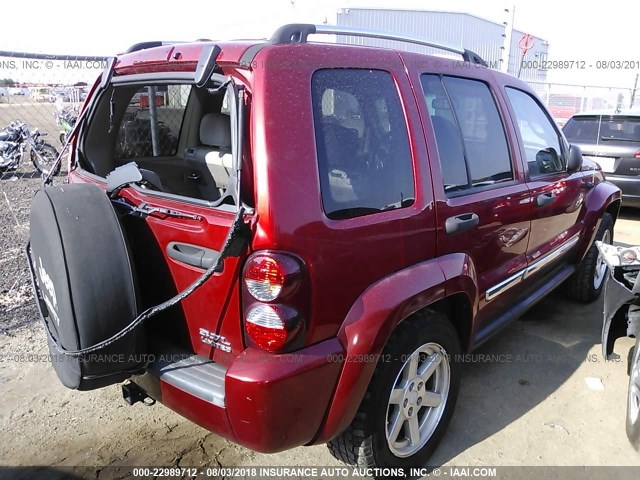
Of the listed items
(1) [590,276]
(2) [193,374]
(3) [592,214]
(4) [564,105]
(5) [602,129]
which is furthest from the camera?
(4) [564,105]

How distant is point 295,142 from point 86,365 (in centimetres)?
122

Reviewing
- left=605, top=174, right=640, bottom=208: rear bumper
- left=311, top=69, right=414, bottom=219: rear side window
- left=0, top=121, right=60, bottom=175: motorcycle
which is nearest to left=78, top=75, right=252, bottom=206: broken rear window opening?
left=311, top=69, right=414, bottom=219: rear side window

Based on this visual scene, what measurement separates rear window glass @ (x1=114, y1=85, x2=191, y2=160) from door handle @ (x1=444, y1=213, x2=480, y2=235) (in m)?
1.85

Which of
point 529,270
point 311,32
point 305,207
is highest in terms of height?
point 311,32

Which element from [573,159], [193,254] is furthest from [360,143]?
[573,159]

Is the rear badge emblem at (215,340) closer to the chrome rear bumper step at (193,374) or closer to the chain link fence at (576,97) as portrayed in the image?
the chrome rear bumper step at (193,374)

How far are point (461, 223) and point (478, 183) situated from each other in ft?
1.28

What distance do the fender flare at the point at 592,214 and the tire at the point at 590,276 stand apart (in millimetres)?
155

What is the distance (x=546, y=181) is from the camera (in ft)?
11.3

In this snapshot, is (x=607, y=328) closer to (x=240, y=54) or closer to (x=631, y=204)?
(x=240, y=54)

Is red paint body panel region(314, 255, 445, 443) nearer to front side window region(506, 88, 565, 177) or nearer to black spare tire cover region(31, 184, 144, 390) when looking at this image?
black spare tire cover region(31, 184, 144, 390)

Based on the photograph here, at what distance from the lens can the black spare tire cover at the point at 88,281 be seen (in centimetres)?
198

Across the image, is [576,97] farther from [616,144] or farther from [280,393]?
[280,393]

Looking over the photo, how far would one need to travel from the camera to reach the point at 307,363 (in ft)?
6.17
